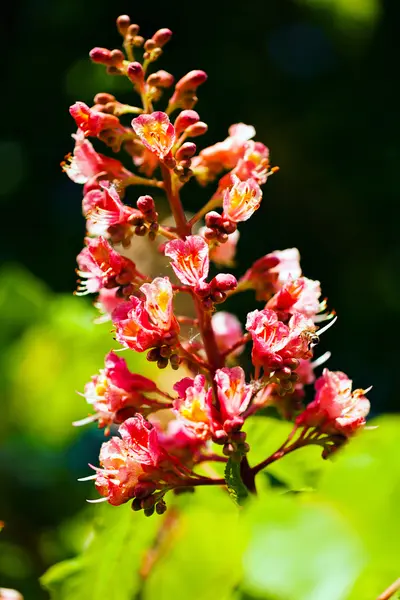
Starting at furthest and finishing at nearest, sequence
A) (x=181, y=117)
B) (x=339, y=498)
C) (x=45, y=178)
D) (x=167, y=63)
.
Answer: (x=45, y=178)
(x=167, y=63)
(x=181, y=117)
(x=339, y=498)

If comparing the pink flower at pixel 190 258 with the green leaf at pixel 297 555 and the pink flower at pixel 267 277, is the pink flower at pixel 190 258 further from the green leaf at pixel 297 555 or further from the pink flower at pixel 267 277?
the green leaf at pixel 297 555

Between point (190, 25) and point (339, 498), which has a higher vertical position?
point (339, 498)

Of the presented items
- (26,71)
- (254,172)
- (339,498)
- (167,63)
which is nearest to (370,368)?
(167,63)

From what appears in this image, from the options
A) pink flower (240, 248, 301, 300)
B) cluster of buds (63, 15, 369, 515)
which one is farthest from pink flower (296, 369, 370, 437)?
pink flower (240, 248, 301, 300)

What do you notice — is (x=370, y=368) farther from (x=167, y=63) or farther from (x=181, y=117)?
(x=181, y=117)

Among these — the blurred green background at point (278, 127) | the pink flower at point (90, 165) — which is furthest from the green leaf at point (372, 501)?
the blurred green background at point (278, 127)

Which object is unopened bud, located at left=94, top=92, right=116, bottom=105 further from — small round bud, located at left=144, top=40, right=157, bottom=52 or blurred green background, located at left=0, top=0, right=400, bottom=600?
blurred green background, located at left=0, top=0, right=400, bottom=600

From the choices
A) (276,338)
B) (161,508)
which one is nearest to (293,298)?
(276,338)
